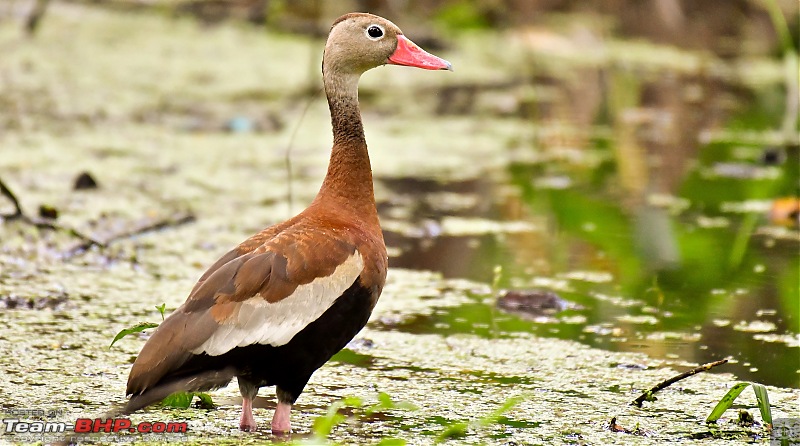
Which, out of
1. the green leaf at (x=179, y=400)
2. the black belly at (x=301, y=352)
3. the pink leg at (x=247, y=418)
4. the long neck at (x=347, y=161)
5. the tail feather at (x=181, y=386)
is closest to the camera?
the tail feather at (x=181, y=386)

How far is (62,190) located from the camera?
220 inches

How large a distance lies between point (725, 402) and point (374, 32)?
1.52 metres

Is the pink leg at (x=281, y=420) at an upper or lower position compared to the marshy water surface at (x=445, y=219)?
lower

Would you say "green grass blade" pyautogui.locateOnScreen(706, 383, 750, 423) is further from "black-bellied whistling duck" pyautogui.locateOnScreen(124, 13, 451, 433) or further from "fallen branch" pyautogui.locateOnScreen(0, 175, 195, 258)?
"fallen branch" pyautogui.locateOnScreen(0, 175, 195, 258)

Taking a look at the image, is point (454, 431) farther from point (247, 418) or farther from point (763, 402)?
point (763, 402)

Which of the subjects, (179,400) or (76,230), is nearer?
(179,400)

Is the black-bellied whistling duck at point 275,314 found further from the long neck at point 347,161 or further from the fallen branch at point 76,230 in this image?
the fallen branch at point 76,230

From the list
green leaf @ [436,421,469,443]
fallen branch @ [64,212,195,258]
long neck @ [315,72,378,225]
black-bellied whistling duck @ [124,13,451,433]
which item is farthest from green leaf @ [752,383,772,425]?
fallen branch @ [64,212,195,258]

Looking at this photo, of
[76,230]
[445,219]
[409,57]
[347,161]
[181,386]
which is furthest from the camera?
[445,219]

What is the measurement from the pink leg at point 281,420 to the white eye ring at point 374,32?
1212mm

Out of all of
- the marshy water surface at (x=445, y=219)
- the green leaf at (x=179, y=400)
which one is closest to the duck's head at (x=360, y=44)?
the marshy water surface at (x=445, y=219)

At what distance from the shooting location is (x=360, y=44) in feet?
12.0

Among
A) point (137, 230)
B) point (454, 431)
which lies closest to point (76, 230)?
point (137, 230)

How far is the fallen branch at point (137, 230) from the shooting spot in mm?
4684
